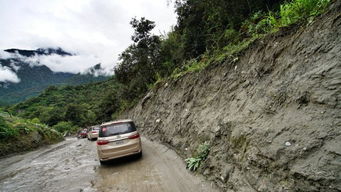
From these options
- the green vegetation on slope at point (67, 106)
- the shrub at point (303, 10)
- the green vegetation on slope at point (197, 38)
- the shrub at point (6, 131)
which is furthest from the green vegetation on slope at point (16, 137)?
the shrub at point (303, 10)

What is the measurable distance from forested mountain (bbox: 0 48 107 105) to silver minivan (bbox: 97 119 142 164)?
126m

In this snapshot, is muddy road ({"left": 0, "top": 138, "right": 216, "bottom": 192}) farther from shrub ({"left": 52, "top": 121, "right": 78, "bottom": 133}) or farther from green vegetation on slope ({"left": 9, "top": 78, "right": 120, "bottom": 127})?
shrub ({"left": 52, "top": 121, "right": 78, "bottom": 133})

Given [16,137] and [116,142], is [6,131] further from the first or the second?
[116,142]

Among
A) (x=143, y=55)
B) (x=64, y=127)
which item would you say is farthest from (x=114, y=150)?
(x=64, y=127)

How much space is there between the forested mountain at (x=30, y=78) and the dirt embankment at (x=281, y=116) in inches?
A: 5098

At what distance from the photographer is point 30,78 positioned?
5979 inches

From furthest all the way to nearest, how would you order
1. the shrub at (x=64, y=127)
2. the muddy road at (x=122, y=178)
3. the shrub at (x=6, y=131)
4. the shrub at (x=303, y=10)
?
1. the shrub at (x=64, y=127)
2. the shrub at (x=6, y=131)
3. the muddy road at (x=122, y=178)
4. the shrub at (x=303, y=10)

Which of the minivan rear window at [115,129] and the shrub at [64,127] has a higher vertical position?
the minivan rear window at [115,129]

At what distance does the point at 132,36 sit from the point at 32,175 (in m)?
14.9

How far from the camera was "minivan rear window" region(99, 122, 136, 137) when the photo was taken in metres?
7.82

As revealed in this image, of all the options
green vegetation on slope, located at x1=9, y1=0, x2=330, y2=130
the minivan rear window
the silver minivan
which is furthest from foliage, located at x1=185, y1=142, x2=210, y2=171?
the minivan rear window

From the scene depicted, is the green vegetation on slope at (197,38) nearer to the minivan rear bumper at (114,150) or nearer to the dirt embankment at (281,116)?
the dirt embankment at (281,116)

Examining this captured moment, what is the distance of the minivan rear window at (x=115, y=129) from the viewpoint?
25.7 feet

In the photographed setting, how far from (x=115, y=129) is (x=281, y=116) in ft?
21.2
